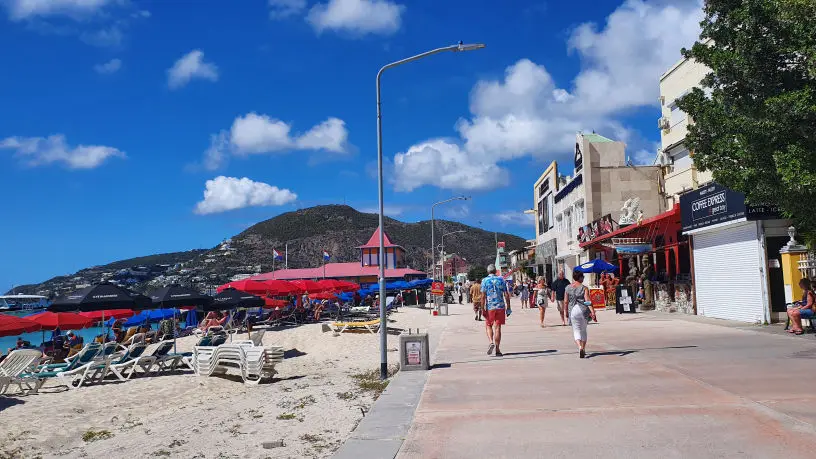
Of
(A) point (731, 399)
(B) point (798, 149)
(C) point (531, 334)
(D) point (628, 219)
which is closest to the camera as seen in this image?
(A) point (731, 399)

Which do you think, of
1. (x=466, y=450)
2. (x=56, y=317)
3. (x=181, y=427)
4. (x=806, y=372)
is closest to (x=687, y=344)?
(x=806, y=372)

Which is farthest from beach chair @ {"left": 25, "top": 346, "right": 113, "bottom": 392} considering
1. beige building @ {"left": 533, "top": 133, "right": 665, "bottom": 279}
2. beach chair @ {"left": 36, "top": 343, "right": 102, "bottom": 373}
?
beige building @ {"left": 533, "top": 133, "right": 665, "bottom": 279}

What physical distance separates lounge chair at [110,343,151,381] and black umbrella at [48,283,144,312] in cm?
145

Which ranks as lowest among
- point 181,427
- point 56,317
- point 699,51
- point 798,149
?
point 181,427

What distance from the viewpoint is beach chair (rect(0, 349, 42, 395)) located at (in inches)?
500

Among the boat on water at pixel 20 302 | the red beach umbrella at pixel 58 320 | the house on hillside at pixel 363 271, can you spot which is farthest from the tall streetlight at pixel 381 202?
the boat on water at pixel 20 302

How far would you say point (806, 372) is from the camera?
893 cm

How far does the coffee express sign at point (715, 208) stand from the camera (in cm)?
A: 1662

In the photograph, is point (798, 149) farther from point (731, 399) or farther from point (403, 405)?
point (403, 405)

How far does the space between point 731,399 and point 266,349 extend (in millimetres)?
8200

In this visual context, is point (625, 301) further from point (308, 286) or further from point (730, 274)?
point (308, 286)

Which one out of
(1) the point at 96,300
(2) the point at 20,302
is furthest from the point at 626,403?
(2) the point at 20,302

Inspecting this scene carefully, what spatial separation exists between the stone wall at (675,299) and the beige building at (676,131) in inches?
219

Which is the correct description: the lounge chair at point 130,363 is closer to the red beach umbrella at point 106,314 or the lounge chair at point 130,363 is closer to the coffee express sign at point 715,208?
the red beach umbrella at point 106,314
